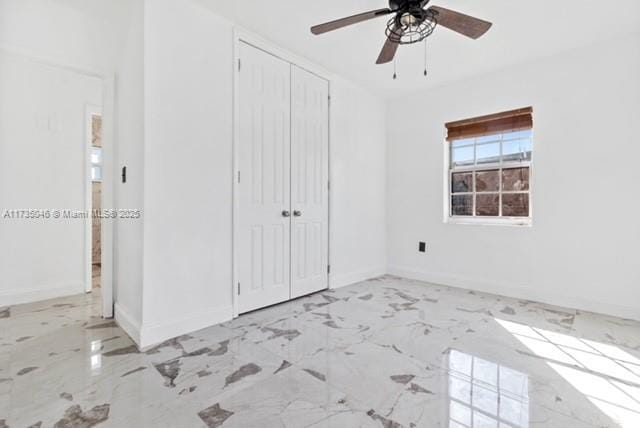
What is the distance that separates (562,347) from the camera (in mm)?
2156

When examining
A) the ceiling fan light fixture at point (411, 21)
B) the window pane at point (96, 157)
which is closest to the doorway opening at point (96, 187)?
the window pane at point (96, 157)

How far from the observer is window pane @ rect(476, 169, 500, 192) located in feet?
11.7

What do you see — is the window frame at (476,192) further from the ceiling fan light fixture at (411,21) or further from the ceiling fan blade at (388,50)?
the ceiling fan light fixture at (411,21)

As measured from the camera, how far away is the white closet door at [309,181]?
318 cm

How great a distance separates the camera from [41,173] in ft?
10.6

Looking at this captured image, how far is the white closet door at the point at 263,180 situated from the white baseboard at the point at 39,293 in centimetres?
208

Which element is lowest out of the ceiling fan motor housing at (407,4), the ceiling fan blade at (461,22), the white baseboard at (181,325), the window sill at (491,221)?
the white baseboard at (181,325)

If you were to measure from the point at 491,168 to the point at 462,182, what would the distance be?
14.1 inches

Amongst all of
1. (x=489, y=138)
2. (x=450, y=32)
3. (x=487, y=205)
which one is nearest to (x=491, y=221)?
(x=487, y=205)

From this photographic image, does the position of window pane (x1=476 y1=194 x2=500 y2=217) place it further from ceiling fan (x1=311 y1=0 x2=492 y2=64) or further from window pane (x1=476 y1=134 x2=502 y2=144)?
ceiling fan (x1=311 y1=0 x2=492 y2=64)

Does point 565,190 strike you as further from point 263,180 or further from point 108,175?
point 108,175

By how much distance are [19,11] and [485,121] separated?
14.1ft

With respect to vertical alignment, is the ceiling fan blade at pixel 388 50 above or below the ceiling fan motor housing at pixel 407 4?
below

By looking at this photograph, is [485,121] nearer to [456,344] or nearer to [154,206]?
[456,344]
